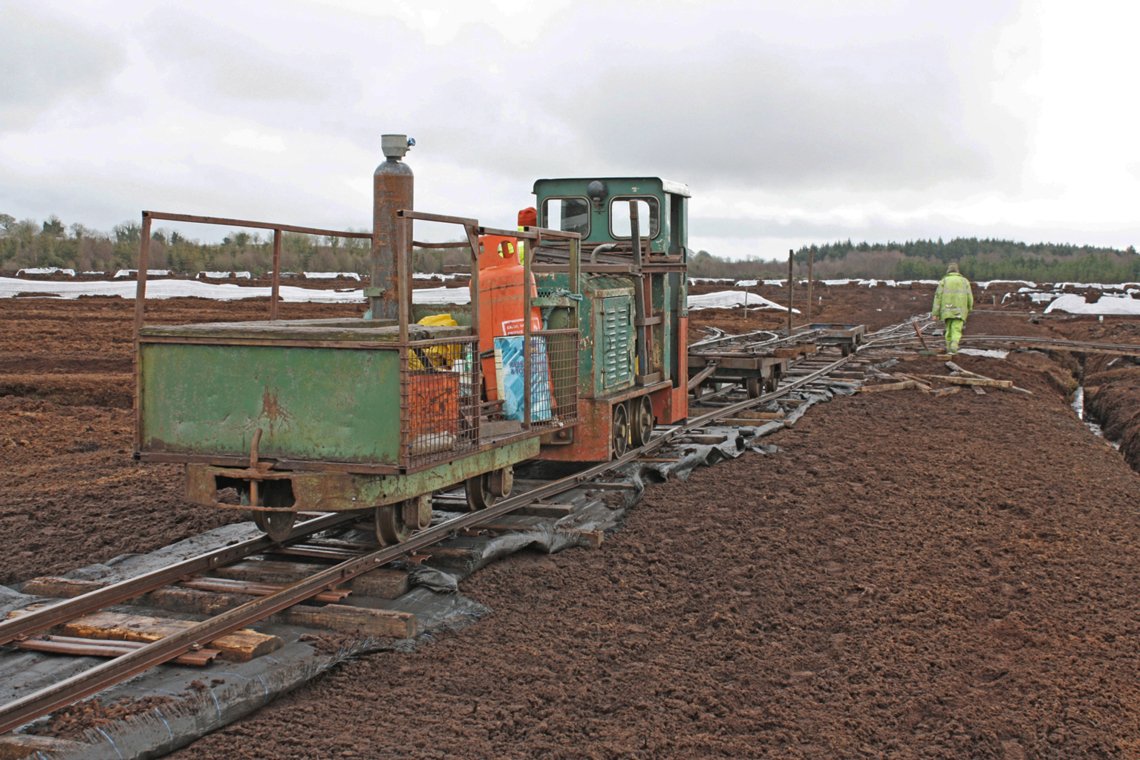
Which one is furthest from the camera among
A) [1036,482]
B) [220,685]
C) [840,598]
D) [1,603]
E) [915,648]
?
[1036,482]

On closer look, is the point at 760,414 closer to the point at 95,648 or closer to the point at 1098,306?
the point at 95,648

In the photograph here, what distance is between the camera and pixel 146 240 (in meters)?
6.69

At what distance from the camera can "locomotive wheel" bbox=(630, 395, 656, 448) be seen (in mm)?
10977

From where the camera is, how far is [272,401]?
6.60 meters

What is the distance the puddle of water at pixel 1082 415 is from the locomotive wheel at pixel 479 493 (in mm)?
11715

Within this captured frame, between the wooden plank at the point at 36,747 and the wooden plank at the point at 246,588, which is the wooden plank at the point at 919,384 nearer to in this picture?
the wooden plank at the point at 246,588

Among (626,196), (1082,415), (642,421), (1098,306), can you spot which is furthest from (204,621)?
(1098,306)

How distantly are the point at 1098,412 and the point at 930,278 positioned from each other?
91478mm

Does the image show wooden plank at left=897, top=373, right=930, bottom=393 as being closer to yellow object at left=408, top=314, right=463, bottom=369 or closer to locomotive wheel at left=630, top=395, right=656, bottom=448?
locomotive wheel at left=630, top=395, right=656, bottom=448

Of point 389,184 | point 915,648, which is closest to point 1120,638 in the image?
point 915,648

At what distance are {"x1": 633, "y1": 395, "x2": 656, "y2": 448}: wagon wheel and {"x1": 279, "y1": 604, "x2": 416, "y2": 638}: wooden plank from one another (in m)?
5.29

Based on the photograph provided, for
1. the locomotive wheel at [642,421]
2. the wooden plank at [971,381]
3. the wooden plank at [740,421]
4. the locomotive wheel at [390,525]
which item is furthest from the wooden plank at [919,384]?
the locomotive wheel at [390,525]

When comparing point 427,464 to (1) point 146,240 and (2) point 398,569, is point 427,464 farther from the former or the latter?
(1) point 146,240

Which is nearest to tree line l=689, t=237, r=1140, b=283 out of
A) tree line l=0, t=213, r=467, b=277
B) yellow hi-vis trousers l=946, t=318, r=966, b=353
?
tree line l=0, t=213, r=467, b=277
